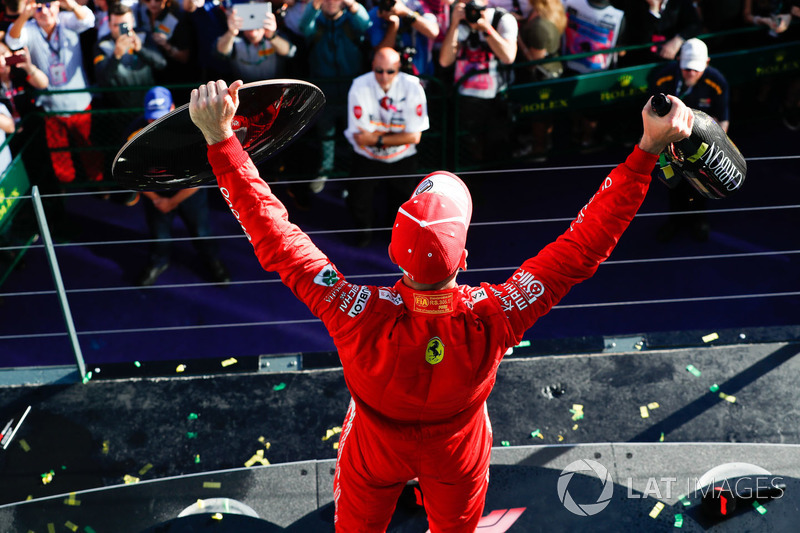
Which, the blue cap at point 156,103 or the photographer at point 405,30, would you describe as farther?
the photographer at point 405,30

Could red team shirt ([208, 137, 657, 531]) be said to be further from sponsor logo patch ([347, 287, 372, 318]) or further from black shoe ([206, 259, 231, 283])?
black shoe ([206, 259, 231, 283])

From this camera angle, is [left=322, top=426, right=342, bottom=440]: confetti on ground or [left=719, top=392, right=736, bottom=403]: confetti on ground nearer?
[left=322, top=426, right=342, bottom=440]: confetti on ground

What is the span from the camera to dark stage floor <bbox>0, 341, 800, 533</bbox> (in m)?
4.01

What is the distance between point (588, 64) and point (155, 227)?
3.94 meters

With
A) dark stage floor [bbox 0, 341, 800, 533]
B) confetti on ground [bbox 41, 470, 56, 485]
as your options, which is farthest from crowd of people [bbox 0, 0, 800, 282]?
confetti on ground [bbox 41, 470, 56, 485]

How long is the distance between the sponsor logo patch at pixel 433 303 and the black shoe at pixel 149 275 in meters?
4.14

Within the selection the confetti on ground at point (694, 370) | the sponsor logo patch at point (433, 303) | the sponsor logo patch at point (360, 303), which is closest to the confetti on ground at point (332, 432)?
the sponsor logo patch at point (360, 303)

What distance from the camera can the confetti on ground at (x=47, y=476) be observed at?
421cm

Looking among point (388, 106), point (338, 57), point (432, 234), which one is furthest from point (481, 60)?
point (432, 234)

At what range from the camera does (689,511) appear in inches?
156

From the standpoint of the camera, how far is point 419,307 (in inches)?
109

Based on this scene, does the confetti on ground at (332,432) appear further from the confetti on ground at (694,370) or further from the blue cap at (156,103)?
the blue cap at (156,103)

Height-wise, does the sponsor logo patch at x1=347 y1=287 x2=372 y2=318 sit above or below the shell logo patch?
above

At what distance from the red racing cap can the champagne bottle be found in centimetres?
70
